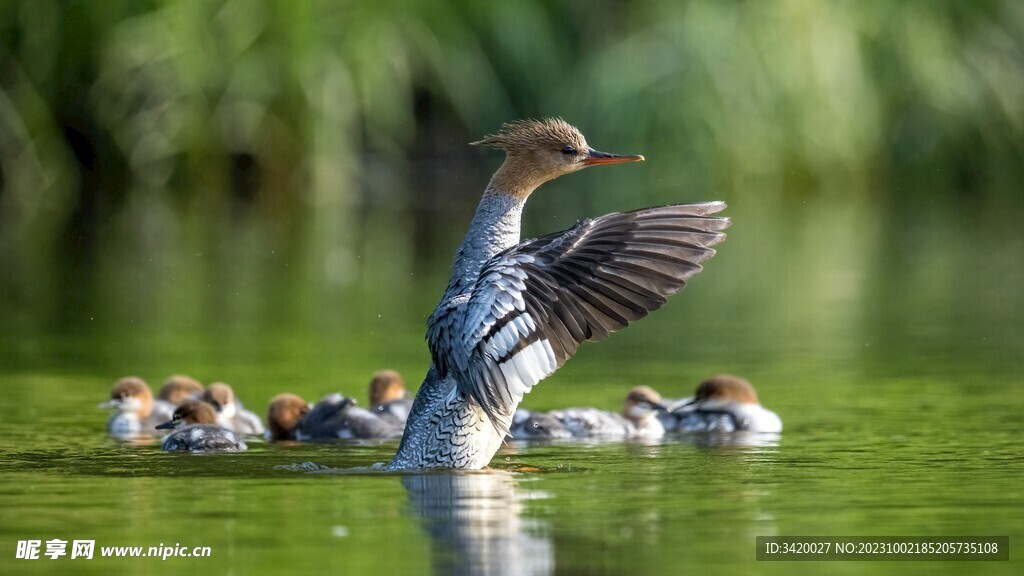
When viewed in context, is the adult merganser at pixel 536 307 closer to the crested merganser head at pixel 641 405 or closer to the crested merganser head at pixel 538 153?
the crested merganser head at pixel 538 153

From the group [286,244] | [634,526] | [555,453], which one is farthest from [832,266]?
[634,526]

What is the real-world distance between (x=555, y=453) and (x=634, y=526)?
2208 millimetres

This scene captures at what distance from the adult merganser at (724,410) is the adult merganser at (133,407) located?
8.51ft

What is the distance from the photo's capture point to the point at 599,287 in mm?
6805

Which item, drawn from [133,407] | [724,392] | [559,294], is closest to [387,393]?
[133,407]

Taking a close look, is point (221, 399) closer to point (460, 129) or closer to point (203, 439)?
point (203, 439)

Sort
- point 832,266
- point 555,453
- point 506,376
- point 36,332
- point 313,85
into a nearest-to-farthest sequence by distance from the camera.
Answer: point 506,376, point 555,453, point 36,332, point 832,266, point 313,85

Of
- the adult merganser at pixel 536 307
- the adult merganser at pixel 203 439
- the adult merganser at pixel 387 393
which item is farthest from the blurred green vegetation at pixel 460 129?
the adult merganser at pixel 536 307

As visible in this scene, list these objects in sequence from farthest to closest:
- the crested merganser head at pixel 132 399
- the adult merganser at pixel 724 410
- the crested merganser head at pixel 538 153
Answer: the crested merganser head at pixel 132 399 → the adult merganser at pixel 724 410 → the crested merganser head at pixel 538 153

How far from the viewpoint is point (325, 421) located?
8.80 meters

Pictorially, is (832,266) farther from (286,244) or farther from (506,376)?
(506,376)

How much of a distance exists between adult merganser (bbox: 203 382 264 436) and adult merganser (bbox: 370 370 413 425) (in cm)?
62

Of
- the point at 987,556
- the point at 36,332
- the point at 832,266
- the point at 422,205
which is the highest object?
the point at 422,205

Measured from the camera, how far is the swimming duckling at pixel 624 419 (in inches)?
342
